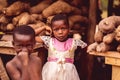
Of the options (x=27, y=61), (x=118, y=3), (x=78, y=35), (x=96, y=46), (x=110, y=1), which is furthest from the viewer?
(x=118, y=3)

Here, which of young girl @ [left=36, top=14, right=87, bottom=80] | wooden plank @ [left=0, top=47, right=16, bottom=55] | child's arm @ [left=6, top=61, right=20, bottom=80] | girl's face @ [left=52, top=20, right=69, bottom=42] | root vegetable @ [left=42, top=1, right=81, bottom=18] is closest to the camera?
child's arm @ [left=6, top=61, right=20, bottom=80]

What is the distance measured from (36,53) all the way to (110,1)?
1556 mm

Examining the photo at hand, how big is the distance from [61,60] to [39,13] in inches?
41.2

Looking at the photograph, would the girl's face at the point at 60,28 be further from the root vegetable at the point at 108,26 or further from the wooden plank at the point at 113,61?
the wooden plank at the point at 113,61

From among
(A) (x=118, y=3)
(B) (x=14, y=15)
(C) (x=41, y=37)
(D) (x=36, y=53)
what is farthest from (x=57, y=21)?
(A) (x=118, y=3)

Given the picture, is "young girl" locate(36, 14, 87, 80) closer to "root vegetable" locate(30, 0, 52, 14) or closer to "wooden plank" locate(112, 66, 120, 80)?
"wooden plank" locate(112, 66, 120, 80)

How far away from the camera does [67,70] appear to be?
3832 millimetres

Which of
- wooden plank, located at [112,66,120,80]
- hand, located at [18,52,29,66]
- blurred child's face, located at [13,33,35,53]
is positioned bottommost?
wooden plank, located at [112,66,120,80]

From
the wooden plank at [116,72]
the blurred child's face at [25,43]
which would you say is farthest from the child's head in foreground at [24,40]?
the wooden plank at [116,72]

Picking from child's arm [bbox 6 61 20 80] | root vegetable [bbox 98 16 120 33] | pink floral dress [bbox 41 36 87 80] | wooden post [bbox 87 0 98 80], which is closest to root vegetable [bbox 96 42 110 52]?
root vegetable [bbox 98 16 120 33]

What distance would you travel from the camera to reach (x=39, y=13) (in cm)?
470

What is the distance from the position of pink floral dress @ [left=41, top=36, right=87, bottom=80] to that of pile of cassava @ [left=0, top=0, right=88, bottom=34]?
51cm

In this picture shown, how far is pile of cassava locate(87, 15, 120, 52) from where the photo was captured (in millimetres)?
3530

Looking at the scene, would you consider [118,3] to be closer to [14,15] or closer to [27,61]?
[14,15]
